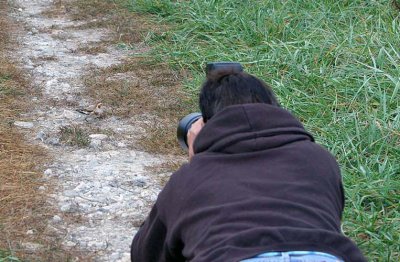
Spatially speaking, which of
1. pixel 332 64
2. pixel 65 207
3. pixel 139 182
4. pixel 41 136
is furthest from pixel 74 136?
pixel 332 64

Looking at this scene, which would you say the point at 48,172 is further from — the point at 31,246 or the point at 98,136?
the point at 31,246

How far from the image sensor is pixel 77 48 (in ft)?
22.9

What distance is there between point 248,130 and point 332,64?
3420 millimetres

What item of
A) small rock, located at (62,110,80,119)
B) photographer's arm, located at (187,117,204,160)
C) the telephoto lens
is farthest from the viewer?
small rock, located at (62,110,80,119)

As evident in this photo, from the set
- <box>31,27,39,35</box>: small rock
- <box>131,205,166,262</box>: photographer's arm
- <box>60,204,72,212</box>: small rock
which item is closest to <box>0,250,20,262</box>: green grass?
Result: <box>60,204,72,212</box>: small rock

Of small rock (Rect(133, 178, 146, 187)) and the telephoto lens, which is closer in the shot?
the telephoto lens

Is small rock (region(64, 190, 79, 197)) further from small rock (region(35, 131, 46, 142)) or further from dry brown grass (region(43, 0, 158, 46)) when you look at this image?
dry brown grass (region(43, 0, 158, 46))

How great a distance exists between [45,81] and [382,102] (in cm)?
251

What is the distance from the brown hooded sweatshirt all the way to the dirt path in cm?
151

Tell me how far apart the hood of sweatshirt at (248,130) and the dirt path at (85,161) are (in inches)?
60.8

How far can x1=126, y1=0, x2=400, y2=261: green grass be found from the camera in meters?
3.92

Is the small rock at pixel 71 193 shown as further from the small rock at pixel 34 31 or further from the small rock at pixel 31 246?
the small rock at pixel 34 31

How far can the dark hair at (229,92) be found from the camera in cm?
234

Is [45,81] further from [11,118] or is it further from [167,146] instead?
[167,146]
